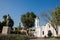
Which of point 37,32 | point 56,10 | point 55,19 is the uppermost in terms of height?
point 56,10

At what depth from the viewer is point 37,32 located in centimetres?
4781

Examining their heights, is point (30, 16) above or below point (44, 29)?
above

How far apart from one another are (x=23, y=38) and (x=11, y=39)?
1748mm

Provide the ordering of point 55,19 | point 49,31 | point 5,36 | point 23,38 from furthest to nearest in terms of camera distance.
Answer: point 49,31 → point 55,19 → point 23,38 → point 5,36

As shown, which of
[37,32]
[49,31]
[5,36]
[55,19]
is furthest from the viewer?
[49,31]

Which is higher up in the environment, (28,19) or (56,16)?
(28,19)

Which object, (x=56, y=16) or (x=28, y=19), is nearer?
(x=56, y=16)

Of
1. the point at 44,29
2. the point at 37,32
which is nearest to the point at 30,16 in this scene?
the point at 44,29

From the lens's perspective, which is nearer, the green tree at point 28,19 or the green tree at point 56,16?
the green tree at point 56,16

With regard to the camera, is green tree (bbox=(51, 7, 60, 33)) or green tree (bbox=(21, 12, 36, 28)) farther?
green tree (bbox=(21, 12, 36, 28))

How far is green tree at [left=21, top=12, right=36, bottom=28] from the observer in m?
58.2

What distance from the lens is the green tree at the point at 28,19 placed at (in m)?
58.2

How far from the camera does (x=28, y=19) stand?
59.5 metres

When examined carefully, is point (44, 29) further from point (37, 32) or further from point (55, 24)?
point (55, 24)
